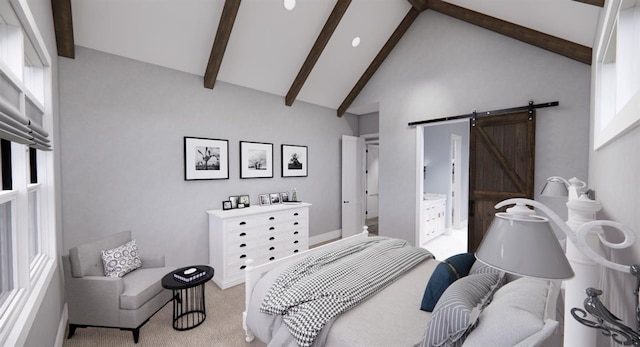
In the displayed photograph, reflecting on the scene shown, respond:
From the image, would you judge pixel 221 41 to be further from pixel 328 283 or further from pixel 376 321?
pixel 376 321

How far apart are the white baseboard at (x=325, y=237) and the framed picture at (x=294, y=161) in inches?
49.0

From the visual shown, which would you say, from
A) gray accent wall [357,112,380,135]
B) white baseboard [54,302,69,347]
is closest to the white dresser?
white baseboard [54,302,69,347]

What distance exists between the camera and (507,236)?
0.67 meters

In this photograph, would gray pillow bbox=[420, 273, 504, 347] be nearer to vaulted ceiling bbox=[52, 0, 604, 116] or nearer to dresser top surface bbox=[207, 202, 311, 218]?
vaulted ceiling bbox=[52, 0, 604, 116]

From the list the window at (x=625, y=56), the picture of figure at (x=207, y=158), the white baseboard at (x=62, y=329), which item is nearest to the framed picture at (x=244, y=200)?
the picture of figure at (x=207, y=158)

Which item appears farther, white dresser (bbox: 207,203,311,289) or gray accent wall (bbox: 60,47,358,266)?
white dresser (bbox: 207,203,311,289)

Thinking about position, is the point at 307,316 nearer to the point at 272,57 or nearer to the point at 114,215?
the point at 114,215

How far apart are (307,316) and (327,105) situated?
4.20 m

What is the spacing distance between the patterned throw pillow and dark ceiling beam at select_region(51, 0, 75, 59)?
2.02 m

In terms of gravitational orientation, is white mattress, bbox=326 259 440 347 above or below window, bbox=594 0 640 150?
below

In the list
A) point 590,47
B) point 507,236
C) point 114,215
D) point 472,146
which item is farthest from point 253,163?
point 590,47

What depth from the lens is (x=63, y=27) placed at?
8.26ft

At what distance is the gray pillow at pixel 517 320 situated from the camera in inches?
38.8

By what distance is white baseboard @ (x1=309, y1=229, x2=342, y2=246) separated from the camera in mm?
5086
